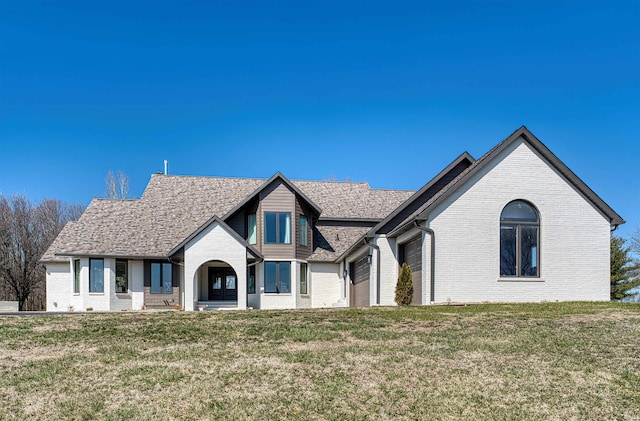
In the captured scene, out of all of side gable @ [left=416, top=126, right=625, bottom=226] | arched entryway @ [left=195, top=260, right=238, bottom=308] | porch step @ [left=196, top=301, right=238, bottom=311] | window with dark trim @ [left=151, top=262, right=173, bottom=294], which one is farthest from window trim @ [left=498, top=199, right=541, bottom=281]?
window with dark trim @ [left=151, top=262, right=173, bottom=294]

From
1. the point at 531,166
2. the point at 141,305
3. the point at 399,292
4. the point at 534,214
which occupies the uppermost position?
the point at 531,166

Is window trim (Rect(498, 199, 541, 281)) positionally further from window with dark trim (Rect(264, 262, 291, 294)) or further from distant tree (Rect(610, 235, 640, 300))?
distant tree (Rect(610, 235, 640, 300))

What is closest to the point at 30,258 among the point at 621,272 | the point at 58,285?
the point at 58,285

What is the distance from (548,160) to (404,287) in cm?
650

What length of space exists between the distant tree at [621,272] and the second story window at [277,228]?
24.8 meters

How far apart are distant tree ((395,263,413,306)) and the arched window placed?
3199mm

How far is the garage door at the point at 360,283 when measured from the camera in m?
24.1

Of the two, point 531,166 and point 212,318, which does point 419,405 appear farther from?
point 531,166

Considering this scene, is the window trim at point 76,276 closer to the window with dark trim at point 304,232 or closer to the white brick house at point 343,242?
the white brick house at point 343,242

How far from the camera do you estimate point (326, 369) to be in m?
9.65

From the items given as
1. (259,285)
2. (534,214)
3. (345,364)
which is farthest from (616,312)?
(259,285)

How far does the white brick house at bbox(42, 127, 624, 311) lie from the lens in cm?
1908

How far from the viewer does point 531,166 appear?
19.5 m

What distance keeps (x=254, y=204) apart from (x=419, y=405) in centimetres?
2094
